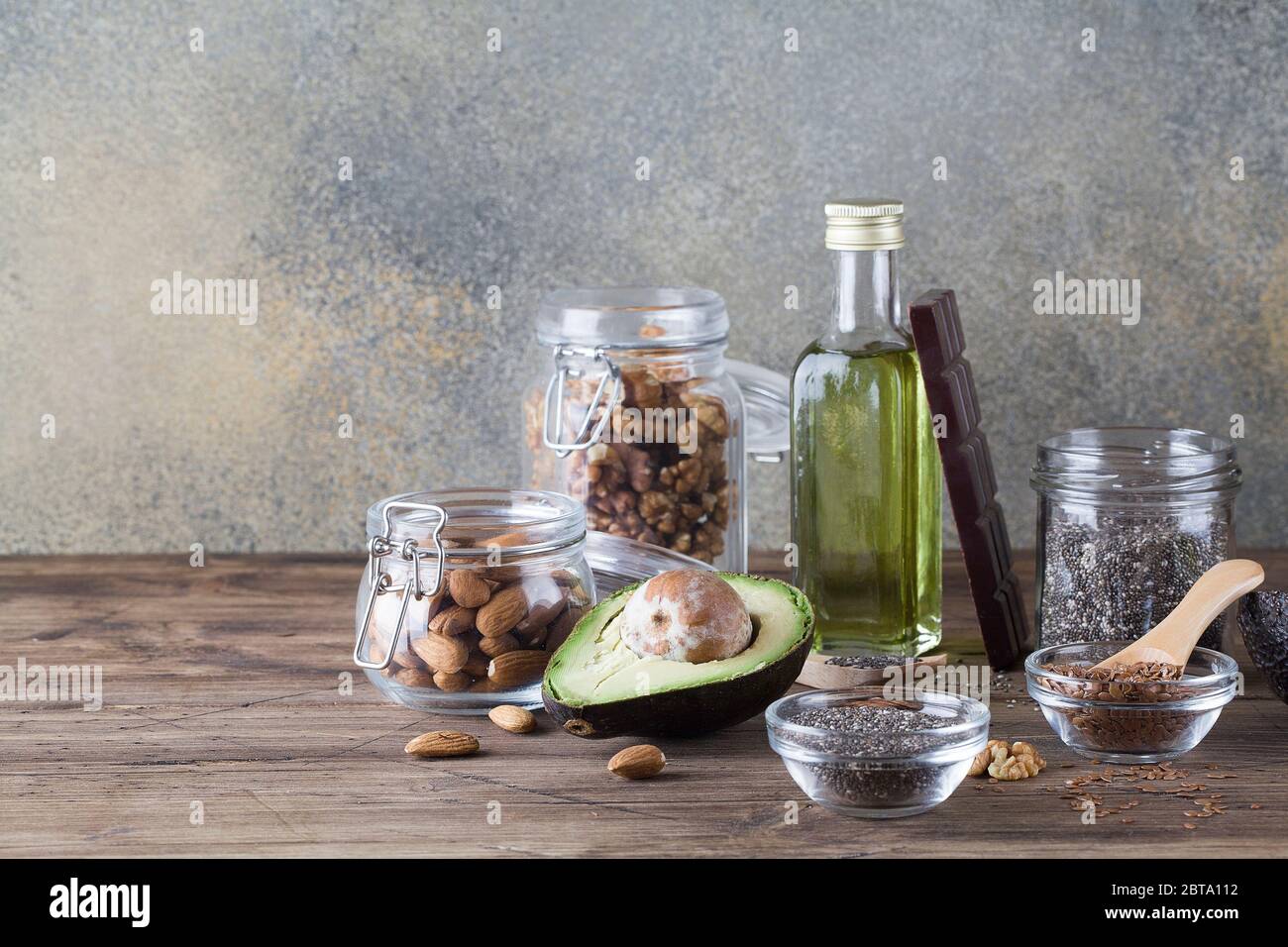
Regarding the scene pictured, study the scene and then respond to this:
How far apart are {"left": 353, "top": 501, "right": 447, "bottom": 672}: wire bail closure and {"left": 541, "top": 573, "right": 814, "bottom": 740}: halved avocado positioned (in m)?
0.10

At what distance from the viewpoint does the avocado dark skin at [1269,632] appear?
87 cm

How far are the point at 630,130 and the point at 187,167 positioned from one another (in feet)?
1.43

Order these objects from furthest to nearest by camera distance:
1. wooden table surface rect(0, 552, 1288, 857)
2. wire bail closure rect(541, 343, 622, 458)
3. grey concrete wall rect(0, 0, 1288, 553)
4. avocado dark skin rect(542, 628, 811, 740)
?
grey concrete wall rect(0, 0, 1288, 553) → wire bail closure rect(541, 343, 622, 458) → avocado dark skin rect(542, 628, 811, 740) → wooden table surface rect(0, 552, 1288, 857)

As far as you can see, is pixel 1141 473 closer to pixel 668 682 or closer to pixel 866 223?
pixel 866 223

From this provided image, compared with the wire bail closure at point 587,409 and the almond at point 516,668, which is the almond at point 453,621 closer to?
the almond at point 516,668

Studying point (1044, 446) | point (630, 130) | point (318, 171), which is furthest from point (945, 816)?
point (318, 171)

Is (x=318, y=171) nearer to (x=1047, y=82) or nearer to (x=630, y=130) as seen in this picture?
(x=630, y=130)

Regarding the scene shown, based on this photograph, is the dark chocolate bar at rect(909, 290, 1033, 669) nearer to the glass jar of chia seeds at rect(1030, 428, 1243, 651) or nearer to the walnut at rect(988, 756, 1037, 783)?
the glass jar of chia seeds at rect(1030, 428, 1243, 651)

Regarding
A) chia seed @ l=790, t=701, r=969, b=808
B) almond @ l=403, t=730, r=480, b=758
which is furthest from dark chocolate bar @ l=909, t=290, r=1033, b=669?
almond @ l=403, t=730, r=480, b=758

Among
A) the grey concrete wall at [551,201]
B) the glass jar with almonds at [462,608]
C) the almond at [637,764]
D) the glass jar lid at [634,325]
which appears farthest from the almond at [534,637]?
the grey concrete wall at [551,201]

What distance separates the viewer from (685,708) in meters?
0.81

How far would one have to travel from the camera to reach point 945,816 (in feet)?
2.39

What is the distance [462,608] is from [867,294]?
372mm

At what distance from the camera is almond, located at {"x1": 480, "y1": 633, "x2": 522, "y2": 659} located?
0.89m
